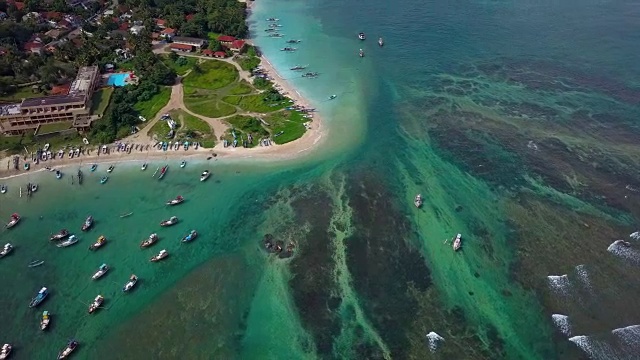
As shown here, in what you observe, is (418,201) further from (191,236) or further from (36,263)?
(36,263)

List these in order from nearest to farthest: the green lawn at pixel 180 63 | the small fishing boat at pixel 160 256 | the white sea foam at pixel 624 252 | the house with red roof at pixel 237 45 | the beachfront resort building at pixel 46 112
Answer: the white sea foam at pixel 624 252
the small fishing boat at pixel 160 256
the beachfront resort building at pixel 46 112
the green lawn at pixel 180 63
the house with red roof at pixel 237 45

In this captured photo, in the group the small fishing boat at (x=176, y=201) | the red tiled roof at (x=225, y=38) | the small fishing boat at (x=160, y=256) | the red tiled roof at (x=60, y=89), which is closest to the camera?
the small fishing boat at (x=160, y=256)

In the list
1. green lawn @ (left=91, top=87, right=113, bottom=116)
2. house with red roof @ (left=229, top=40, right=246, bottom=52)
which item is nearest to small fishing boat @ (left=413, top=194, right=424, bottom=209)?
green lawn @ (left=91, top=87, right=113, bottom=116)

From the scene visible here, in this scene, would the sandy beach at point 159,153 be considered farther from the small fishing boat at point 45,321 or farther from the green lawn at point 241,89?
the small fishing boat at point 45,321

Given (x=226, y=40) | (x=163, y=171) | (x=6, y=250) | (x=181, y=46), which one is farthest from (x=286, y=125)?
(x=6, y=250)

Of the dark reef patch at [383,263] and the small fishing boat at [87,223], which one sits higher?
the dark reef patch at [383,263]

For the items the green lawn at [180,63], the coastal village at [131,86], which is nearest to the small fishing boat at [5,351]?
the coastal village at [131,86]

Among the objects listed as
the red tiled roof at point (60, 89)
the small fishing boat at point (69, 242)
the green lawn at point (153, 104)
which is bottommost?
the small fishing boat at point (69, 242)

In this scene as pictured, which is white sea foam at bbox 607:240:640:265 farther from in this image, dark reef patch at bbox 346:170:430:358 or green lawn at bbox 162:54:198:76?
green lawn at bbox 162:54:198:76
